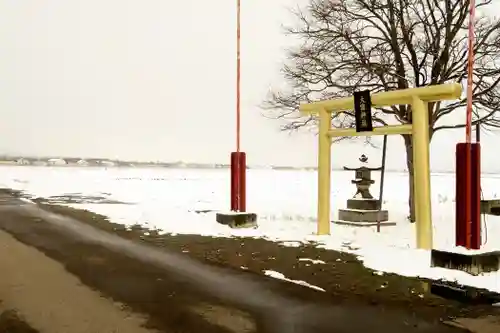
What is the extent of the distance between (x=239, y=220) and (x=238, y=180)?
3.70 feet

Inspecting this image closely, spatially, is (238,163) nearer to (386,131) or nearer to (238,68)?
(238,68)

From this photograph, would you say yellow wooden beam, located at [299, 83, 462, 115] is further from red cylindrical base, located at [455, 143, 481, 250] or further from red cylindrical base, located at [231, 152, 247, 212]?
red cylindrical base, located at [231, 152, 247, 212]

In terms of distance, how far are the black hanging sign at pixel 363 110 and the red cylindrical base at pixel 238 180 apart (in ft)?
13.9

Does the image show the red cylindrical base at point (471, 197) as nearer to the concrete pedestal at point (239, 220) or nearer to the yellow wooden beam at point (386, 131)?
the yellow wooden beam at point (386, 131)

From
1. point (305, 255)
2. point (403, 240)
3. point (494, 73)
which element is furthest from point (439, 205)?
point (305, 255)

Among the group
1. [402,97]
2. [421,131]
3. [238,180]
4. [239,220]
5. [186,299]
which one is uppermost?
[402,97]

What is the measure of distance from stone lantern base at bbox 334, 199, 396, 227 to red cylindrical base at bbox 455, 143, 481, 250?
6.36 meters

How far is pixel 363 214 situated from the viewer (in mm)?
15344

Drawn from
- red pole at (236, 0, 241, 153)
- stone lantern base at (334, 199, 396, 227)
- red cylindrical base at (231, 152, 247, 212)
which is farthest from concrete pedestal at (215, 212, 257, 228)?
stone lantern base at (334, 199, 396, 227)

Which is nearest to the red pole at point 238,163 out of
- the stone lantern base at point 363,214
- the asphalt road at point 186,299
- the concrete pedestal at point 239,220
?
the concrete pedestal at point 239,220

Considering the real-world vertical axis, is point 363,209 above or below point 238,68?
below

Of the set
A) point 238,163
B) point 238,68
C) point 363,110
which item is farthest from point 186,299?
point 238,68

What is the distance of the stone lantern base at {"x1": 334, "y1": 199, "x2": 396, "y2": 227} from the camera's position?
15.2m

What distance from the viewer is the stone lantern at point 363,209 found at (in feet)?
50.3
